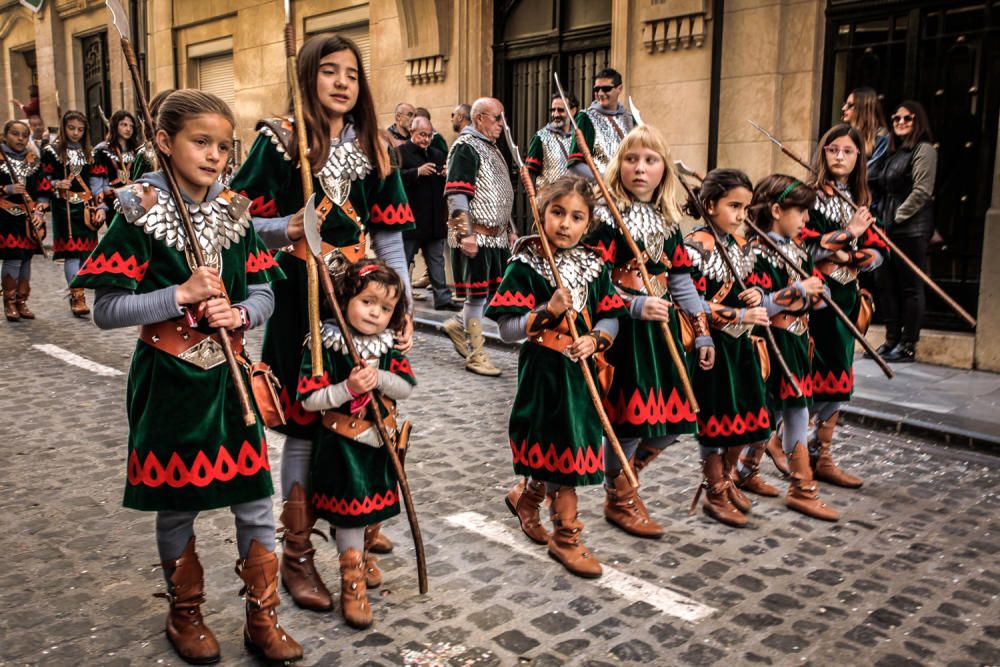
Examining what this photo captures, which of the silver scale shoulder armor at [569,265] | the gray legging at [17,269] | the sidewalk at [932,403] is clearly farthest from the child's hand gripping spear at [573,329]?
the gray legging at [17,269]

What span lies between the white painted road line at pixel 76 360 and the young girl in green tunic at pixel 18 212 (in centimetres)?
155

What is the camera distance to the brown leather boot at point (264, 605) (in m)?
3.10

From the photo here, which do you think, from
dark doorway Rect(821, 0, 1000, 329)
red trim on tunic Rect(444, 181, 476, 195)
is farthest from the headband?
dark doorway Rect(821, 0, 1000, 329)

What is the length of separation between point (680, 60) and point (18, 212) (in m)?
6.95

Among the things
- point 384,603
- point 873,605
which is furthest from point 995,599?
point 384,603

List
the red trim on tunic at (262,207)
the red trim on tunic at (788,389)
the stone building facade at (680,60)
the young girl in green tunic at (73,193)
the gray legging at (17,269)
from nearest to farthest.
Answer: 1. the red trim on tunic at (262,207)
2. the red trim on tunic at (788,389)
3. the stone building facade at (680,60)
4. the gray legging at (17,269)
5. the young girl in green tunic at (73,193)

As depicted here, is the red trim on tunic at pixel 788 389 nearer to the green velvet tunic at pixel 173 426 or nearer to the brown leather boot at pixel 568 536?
the brown leather boot at pixel 568 536

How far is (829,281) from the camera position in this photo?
516 centimetres

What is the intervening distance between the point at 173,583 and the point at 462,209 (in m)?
4.99

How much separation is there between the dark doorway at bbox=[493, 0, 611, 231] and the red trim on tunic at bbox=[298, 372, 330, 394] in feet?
28.4

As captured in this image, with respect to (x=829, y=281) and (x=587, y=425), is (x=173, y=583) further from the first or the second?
(x=829, y=281)

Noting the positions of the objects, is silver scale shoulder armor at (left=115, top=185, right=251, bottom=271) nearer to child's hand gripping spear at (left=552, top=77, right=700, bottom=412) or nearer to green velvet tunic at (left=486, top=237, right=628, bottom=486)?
green velvet tunic at (left=486, top=237, right=628, bottom=486)

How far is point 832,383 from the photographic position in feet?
16.4

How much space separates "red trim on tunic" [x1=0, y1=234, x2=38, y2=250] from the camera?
9.57 m
